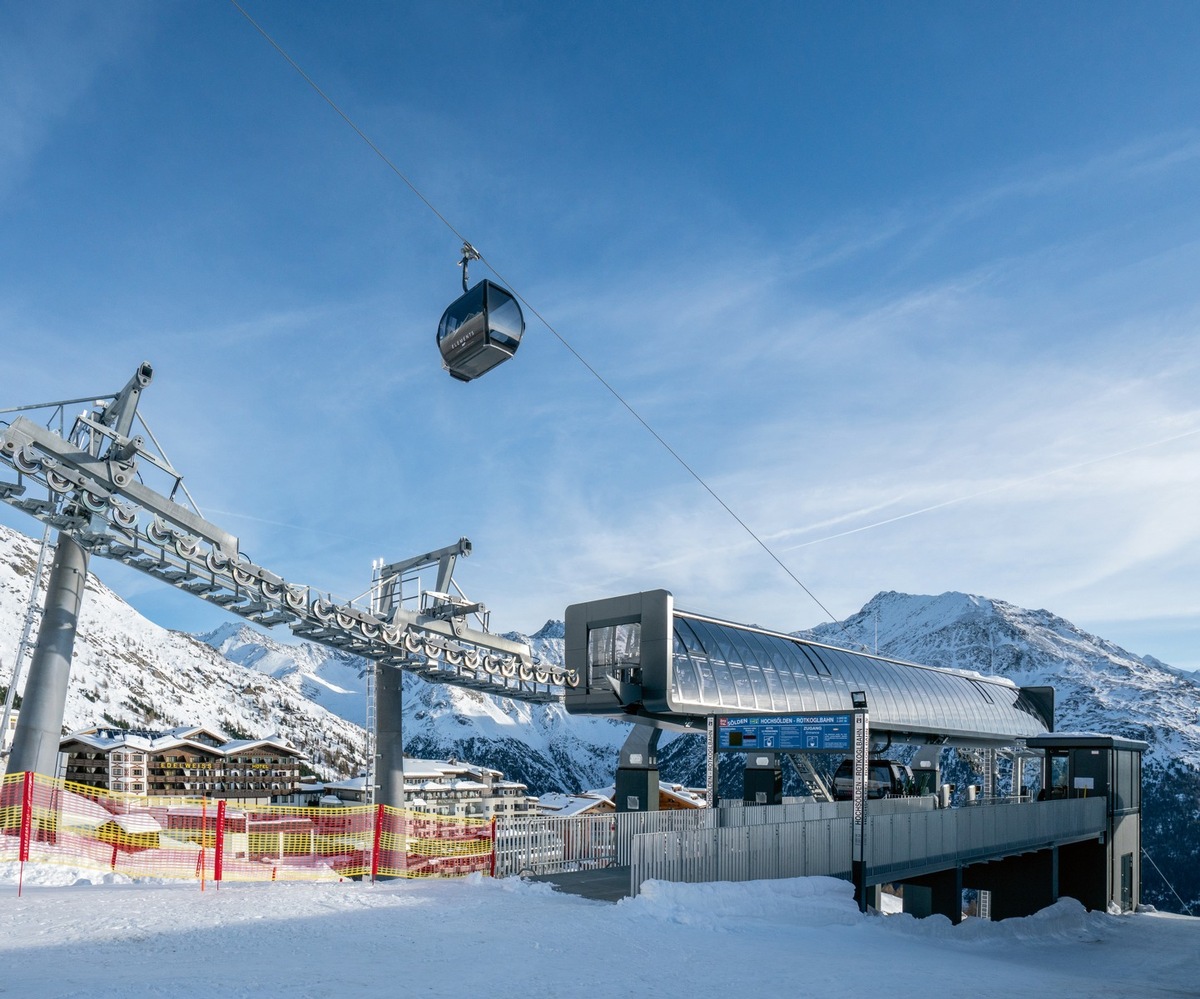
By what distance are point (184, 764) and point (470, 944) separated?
62.1 metres

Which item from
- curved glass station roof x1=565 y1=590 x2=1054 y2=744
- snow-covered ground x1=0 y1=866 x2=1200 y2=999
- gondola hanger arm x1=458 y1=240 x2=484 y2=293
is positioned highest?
gondola hanger arm x1=458 y1=240 x2=484 y2=293

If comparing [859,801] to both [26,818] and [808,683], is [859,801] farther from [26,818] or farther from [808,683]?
[26,818]

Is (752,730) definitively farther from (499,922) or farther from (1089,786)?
(1089,786)

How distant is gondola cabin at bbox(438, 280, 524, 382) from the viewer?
14852mm

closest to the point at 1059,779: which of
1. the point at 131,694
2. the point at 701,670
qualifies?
the point at 701,670

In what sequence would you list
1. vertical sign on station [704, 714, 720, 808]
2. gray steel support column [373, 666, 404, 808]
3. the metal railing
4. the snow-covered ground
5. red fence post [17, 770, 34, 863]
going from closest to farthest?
the snow-covered ground, red fence post [17, 770, 34, 863], the metal railing, vertical sign on station [704, 714, 720, 808], gray steel support column [373, 666, 404, 808]

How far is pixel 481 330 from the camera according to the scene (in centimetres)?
1478

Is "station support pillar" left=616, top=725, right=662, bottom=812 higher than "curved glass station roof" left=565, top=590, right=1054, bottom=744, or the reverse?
"curved glass station roof" left=565, top=590, right=1054, bottom=744

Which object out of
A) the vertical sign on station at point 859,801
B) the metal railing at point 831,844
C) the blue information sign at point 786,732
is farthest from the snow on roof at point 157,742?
the vertical sign on station at point 859,801

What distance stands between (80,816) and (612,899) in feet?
40.0

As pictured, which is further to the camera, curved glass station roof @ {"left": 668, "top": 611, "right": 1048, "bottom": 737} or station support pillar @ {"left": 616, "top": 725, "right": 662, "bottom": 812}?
curved glass station roof @ {"left": 668, "top": 611, "right": 1048, "bottom": 737}

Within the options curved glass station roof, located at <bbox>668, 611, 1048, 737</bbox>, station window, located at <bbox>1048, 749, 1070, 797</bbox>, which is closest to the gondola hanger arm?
curved glass station roof, located at <bbox>668, 611, 1048, 737</bbox>

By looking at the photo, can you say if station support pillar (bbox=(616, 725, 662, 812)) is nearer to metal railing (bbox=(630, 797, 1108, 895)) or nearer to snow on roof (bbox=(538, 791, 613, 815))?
metal railing (bbox=(630, 797, 1108, 895))

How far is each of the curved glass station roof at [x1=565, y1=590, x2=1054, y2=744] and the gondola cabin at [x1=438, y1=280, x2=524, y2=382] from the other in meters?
14.3
